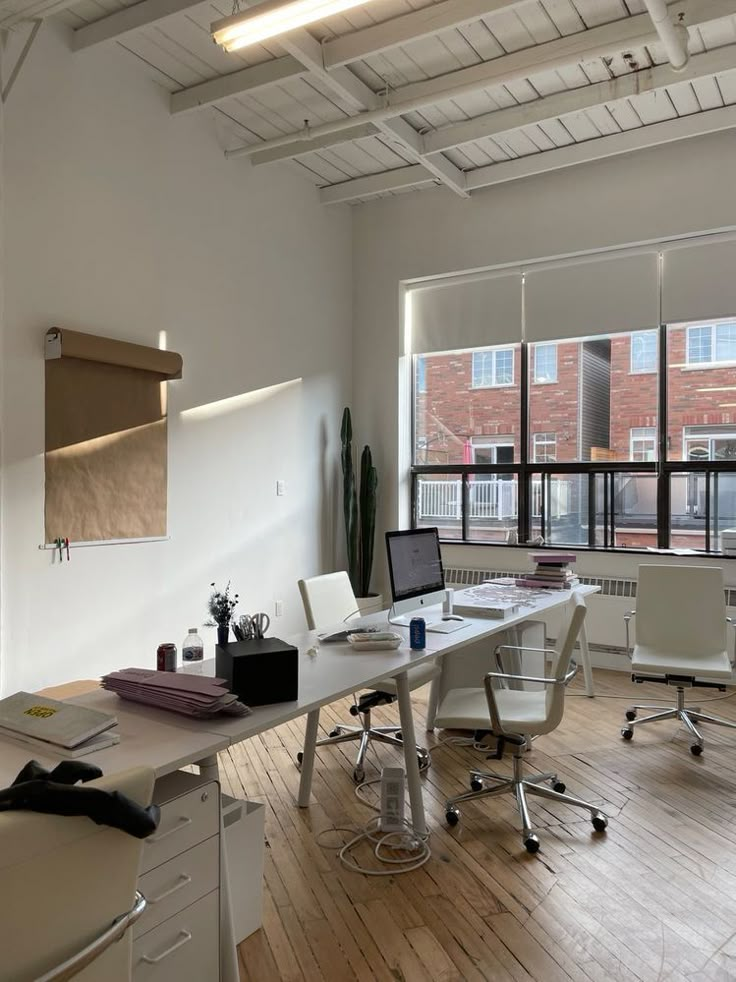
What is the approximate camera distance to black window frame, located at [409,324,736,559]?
546cm

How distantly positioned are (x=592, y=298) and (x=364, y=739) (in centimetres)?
374

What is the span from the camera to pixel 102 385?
4.32 m

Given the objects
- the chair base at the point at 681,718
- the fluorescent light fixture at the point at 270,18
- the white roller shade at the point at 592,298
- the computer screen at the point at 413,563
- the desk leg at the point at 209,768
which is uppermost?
the fluorescent light fixture at the point at 270,18

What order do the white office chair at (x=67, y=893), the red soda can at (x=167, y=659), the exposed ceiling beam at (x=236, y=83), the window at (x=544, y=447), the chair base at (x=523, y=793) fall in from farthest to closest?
the window at (x=544, y=447), the exposed ceiling beam at (x=236, y=83), the chair base at (x=523, y=793), the red soda can at (x=167, y=659), the white office chair at (x=67, y=893)

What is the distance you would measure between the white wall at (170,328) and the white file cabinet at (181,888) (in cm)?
219

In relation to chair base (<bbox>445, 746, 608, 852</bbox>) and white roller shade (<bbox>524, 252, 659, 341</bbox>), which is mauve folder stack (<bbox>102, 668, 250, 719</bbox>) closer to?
chair base (<bbox>445, 746, 608, 852</bbox>)

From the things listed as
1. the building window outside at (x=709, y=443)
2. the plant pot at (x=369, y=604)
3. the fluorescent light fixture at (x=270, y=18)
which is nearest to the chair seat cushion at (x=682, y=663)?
the building window outside at (x=709, y=443)

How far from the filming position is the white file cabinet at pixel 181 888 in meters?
1.90

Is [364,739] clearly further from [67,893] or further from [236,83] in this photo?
[236,83]

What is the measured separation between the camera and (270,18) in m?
3.12

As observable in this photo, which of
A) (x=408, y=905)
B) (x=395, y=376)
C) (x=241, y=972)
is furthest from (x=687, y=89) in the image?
(x=241, y=972)

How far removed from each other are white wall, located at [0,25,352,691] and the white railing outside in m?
0.87

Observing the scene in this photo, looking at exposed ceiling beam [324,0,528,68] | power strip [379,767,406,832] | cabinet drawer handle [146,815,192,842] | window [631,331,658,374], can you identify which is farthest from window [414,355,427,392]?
cabinet drawer handle [146,815,192,842]

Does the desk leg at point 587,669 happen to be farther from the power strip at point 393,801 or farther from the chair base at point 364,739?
the power strip at point 393,801
